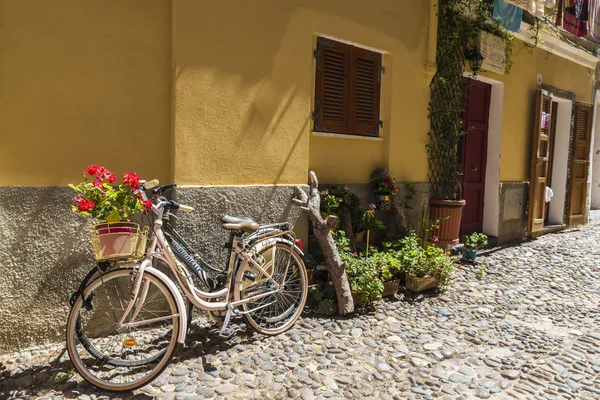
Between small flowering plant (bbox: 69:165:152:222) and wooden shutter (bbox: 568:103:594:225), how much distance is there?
9042mm

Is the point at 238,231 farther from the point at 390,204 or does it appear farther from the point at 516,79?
the point at 516,79

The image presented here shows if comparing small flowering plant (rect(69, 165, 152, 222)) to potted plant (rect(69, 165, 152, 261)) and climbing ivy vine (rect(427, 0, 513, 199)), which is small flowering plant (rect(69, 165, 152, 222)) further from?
climbing ivy vine (rect(427, 0, 513, 199))

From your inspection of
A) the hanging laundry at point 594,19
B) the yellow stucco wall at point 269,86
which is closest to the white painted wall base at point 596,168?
the hanging laundry at point 594,19

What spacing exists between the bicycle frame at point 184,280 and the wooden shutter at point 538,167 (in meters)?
5.82

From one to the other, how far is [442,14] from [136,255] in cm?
530

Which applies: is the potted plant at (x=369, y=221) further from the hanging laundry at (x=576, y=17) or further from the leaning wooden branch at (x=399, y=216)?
the hanging laundry at (x=576, y=17)

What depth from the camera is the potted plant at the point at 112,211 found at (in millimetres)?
2766

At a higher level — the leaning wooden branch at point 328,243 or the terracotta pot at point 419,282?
the leaning wooden branch at point 328,243

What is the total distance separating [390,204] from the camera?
5492 millimetres

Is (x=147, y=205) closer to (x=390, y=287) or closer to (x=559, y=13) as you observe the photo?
(x=390, y=287)

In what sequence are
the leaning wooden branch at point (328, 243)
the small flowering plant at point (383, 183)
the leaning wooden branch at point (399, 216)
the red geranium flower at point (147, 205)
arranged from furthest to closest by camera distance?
the leaning wooden branch at point (399, 216), the small flowering plant at point (383, 183), the leaning wooden branch at point (328, 243), the red geranium flower at point (147, 205)

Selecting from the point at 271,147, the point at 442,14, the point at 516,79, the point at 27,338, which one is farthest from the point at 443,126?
the point at 27,338

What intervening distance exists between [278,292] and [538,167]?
20.5ft

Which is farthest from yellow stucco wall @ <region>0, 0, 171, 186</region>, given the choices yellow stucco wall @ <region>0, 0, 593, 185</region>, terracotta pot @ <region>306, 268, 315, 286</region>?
terracotta pot @ <region>306, 268, 315, 286</region>
